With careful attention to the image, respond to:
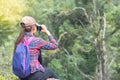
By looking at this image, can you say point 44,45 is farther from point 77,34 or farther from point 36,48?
point 77,34

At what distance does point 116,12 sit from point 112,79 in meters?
2.98

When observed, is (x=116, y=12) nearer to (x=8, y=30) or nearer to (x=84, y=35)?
(x=84, y=35)

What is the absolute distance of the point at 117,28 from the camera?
1650 centimetres

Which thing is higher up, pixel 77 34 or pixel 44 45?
pixel 44 45

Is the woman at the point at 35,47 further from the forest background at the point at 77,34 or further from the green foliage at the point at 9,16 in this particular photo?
the green foliage at the point at 9,16

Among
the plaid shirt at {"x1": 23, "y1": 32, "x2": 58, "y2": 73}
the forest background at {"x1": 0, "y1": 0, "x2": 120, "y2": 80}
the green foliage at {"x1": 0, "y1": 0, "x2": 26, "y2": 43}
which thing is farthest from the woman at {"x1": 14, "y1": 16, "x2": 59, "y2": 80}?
A: the green foliage at {"x1": 0, "y1": 0, "x2": 26, "y2": 43}

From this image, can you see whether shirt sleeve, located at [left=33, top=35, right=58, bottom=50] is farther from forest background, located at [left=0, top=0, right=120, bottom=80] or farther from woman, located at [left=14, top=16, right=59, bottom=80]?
forest background, located at [left=0, top=0, right=120, bottom=80]

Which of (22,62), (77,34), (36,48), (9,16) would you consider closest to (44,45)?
(36,48)

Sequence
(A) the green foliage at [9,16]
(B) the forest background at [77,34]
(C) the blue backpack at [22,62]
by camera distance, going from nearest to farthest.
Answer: (C) the blue backpack at [22,62] → (B) the forest background at [77,34] → (A) the green foliage at [9,16]

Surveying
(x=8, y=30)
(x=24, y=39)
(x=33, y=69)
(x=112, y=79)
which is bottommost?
(x=112, y=79)

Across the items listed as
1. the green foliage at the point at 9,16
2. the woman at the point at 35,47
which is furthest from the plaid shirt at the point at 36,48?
the green foliage at the point at 9,16

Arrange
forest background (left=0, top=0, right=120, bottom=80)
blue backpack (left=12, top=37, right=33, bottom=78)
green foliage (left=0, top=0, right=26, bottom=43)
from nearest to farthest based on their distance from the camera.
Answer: blue backpack (left=12, top=37, right=33, bottom=78) → forest background (left=0, top=0, right=120, bottom=80) → green foliage (left=0, top=0, right=26, bottom=43)

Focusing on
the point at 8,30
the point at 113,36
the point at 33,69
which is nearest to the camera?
the point at 33,69

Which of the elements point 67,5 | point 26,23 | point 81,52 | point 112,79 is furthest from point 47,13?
point 26,23
